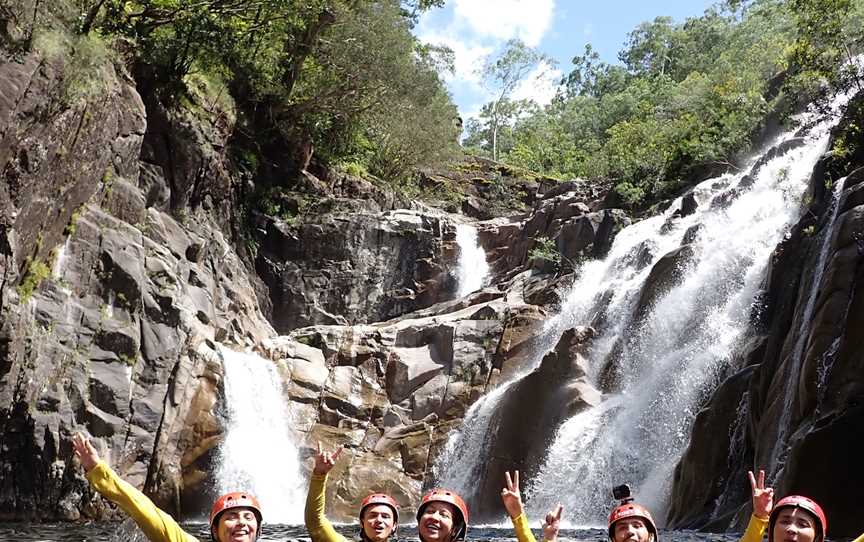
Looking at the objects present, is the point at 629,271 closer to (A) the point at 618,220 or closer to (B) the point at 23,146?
(A) the point at 618,220

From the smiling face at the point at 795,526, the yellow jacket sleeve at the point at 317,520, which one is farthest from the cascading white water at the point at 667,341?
the yellow jacket sleeve at the point at 317,520

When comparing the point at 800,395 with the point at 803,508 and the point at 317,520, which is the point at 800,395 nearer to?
the point at 803,508

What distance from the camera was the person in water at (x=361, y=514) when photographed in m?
6.05

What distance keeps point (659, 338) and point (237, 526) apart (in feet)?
64.7

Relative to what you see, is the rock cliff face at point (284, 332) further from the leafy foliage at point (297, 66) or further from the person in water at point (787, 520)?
the person in water at point (787, 520)

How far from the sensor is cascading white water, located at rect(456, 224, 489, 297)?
128 feet

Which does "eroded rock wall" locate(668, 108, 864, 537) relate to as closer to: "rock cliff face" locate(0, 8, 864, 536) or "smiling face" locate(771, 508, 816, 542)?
"rock cliff face" locate(0, 8, 864, 536)

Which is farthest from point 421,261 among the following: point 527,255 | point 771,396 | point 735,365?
point 771,396

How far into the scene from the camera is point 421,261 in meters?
37.9

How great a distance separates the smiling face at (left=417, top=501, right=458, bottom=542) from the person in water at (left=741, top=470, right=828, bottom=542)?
210 cm

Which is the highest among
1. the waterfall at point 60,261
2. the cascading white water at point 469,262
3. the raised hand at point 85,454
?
the cascading white water at point 469,262

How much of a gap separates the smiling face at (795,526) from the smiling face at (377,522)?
2.67 meters

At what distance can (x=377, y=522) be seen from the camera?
6.04 m

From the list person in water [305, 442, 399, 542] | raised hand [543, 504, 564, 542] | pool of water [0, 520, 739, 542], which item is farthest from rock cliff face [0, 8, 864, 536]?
person in water [305, 442, 399, 542]
